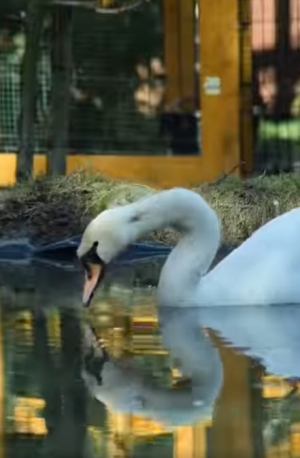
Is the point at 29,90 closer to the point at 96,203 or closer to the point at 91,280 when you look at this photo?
the point at 96,203

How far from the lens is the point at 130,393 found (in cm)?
678

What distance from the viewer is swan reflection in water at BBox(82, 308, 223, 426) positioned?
6414 mm

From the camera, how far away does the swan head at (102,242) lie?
8.60 metres

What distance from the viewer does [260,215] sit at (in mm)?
13031

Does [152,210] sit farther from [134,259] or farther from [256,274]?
[134,259]

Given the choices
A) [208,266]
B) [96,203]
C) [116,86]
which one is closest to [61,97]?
[96,203]

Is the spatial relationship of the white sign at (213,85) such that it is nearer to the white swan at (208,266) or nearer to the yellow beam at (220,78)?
the yellow beam at (220,78)

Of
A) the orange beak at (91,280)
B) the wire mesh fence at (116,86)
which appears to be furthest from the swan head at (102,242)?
the wire mesh fence at (116,86)

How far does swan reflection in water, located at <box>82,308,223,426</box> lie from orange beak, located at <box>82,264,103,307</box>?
30cm

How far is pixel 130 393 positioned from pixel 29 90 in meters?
8.98

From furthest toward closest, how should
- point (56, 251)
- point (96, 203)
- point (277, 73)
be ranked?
point (277, 73)
point (96, 203)
point (56, 251)

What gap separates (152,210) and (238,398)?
2478mm

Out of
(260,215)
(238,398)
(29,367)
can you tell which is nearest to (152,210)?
(29,367)

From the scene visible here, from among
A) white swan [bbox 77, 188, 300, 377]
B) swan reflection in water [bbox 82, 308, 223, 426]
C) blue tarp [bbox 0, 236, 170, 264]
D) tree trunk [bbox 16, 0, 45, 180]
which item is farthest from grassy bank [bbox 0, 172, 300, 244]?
swan reflection in water [bbox 82, 308, 223, 426]
